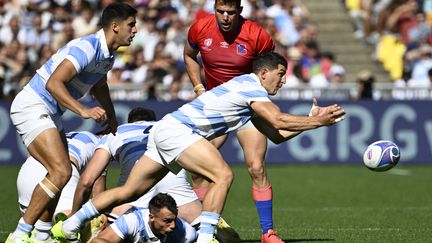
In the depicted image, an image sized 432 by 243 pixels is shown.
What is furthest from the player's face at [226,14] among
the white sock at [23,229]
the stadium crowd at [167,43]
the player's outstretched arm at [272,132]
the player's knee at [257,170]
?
the stadium crowd at [167,43]

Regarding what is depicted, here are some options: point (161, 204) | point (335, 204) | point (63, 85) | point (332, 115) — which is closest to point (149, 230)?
point (161, 204)

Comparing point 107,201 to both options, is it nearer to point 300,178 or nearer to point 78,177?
point 78,177

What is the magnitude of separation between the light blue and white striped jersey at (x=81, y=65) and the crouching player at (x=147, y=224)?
147 centimetres

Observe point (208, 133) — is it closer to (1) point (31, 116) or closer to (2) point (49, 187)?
(2) point (49, 187)

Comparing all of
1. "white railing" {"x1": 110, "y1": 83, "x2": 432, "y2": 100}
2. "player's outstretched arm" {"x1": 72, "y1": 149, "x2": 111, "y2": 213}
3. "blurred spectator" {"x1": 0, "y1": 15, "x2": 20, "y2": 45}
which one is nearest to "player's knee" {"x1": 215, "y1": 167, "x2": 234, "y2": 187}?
"player's outstretched arm" {"x1": 72, "y1": 149, "x2": 111, "y2": 213}

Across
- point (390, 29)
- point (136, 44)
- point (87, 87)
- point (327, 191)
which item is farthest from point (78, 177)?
point (390, 29)

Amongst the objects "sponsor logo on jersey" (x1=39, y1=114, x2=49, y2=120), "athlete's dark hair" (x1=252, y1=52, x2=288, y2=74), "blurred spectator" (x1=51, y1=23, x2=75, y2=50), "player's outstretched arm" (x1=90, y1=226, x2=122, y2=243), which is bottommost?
"blurred spectator" (x1=51, y1=23, x2=75, y2=50)

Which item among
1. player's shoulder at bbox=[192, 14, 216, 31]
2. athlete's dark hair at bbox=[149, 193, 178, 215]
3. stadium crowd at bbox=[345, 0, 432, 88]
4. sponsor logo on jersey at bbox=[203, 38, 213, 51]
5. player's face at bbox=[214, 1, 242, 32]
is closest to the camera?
athlete's dark hair at bbox=[149, 193, 178, 215]

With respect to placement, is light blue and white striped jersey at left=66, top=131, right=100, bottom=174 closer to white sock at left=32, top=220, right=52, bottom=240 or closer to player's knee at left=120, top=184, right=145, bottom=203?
white sock at left=32, top=220, right=52, bottom=240

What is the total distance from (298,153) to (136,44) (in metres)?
4.93

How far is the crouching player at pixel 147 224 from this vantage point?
9320 mm

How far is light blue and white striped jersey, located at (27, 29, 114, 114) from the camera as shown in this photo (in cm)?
1009

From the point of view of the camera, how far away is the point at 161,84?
2197 centimetres

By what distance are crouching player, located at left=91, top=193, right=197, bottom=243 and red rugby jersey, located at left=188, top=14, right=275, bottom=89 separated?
2364mm
